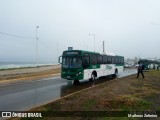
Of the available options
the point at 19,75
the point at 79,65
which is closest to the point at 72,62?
the point at 79,65

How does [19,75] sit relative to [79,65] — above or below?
below

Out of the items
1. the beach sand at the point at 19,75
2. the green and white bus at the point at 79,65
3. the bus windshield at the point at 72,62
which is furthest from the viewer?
the beach sand at the point at 19,75

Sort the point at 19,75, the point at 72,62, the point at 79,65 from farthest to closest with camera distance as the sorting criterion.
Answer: the point at 19,75, the point at 72,62, the point at 79,65

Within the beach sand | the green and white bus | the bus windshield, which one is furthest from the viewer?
the beach sand

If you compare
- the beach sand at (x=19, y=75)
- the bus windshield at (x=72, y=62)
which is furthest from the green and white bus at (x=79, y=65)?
the beach sand at (x=19, y=75)

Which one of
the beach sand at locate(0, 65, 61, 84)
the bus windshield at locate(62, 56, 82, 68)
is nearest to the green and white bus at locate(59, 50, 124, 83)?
the bus windshield at locate(62, 56, 82, 68)

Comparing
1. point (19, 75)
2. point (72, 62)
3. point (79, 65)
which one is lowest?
point (19, 75)

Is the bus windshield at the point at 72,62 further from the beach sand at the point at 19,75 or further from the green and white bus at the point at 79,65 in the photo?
the beach sand at the point at 19,75

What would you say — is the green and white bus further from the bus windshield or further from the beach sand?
the beach sand

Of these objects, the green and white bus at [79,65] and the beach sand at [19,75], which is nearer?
the green and white bus at [79,65]

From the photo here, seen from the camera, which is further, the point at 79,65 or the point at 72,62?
the point at 72,62

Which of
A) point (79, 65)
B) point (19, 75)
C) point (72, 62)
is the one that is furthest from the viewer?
point (19, 75)

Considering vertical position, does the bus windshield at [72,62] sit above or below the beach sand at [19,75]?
above

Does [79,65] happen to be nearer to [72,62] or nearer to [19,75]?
[72,62]
